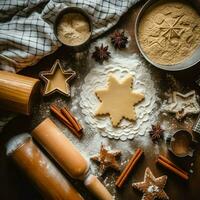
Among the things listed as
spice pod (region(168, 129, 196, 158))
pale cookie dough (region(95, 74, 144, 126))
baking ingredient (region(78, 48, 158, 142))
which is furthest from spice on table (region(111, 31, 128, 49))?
spice pod (region(168, 129, 196, 158))

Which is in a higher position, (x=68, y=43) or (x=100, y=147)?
(x=68, y=43)

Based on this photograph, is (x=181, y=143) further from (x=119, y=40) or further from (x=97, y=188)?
(x=119, y=40)

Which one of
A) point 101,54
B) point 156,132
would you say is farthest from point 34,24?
point 156,132

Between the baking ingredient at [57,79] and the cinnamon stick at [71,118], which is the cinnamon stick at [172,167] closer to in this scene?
the cinnamon stick at [71,118]

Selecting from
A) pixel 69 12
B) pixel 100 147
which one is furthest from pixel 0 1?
pixel 100 147

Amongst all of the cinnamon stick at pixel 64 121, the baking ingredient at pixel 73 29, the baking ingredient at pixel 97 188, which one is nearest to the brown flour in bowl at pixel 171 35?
the baking ingredient at pixel 73 29

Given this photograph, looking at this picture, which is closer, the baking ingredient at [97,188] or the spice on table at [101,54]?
the baking ingredient at [97,188]

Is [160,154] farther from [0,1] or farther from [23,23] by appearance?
[0,1]
